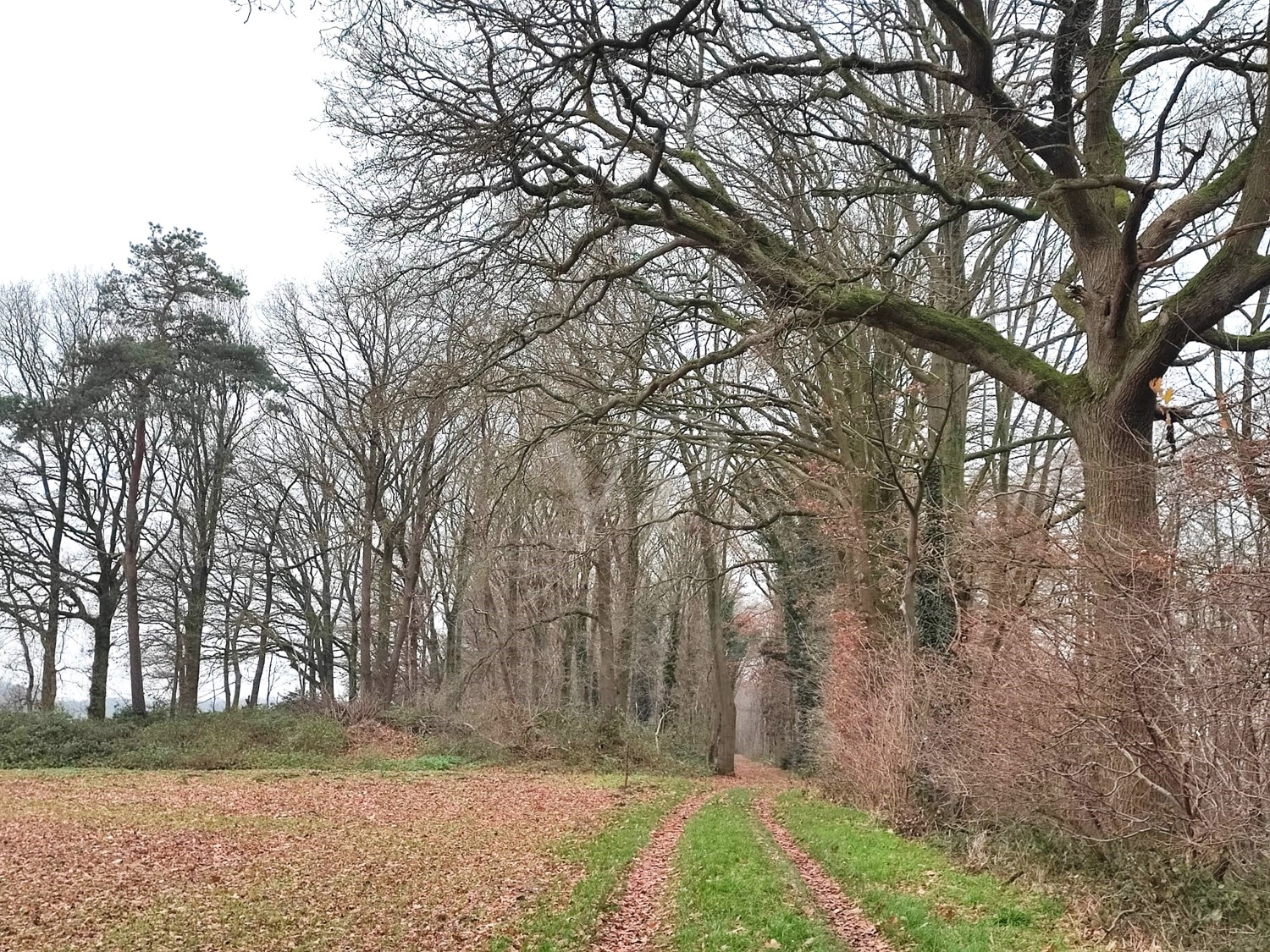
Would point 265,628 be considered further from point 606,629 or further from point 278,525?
point 606,629

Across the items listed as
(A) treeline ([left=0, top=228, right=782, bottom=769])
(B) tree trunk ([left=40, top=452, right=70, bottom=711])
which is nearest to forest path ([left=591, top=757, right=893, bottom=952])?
(A) treeline ([left=0, top=228, right=782, bottom=769])

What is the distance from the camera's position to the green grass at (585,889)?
6395mm

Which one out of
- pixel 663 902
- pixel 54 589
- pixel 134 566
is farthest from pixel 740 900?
pixel 54 589

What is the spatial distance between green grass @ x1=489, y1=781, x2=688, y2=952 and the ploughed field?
0.03 metres

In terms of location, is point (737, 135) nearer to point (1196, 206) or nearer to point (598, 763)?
point (1196, 206)

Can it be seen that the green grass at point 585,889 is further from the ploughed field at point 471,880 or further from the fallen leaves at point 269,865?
the fallen leaves at point 269,865

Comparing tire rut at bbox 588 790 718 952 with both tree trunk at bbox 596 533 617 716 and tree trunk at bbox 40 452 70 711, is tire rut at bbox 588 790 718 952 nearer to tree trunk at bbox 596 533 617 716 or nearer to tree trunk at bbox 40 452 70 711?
tree trunk at bbox 596 533 617 716

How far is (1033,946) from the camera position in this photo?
585cm

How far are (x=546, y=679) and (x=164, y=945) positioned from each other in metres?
21.4

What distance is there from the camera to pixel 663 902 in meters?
7.89

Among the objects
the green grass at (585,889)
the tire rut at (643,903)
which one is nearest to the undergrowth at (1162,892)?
the tire rut at (643,903)

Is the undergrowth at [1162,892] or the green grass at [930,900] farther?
the green grass at [930,900]

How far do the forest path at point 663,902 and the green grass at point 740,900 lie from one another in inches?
5.8

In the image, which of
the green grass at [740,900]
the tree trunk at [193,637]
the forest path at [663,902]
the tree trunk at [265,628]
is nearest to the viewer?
the green grass at [740,900]
